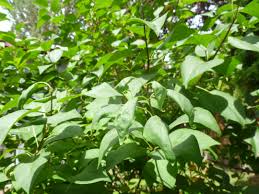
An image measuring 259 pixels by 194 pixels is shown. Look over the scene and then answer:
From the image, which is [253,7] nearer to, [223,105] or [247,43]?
[247,43]

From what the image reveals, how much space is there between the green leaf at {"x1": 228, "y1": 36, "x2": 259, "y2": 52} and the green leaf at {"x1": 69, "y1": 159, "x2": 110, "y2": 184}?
49 cm

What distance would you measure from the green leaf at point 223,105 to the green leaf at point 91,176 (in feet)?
1.16

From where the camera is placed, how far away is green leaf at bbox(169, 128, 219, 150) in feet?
3.15

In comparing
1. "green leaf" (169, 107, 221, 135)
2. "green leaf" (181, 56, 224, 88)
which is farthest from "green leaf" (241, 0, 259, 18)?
"green leaf" (169, 107, 221, 135)

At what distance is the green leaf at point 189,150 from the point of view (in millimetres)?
914

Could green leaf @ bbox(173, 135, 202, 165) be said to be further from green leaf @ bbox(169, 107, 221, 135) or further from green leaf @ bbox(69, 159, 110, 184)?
green leaf @ bbox(69, 159, 110, 184)

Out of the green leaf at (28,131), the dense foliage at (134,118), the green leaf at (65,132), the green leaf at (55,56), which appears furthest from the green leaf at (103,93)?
the green leaf at (55,56)

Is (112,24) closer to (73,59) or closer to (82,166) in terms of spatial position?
(73,59)

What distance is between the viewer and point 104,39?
6.62 feet

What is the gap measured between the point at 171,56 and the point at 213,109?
896mm

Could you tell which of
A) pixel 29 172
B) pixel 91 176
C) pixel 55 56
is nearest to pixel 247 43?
pixel 91 176

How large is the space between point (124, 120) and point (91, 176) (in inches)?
9.6

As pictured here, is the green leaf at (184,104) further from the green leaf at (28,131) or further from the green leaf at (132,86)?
the green leaf at (28,131)

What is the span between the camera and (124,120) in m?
0.79
